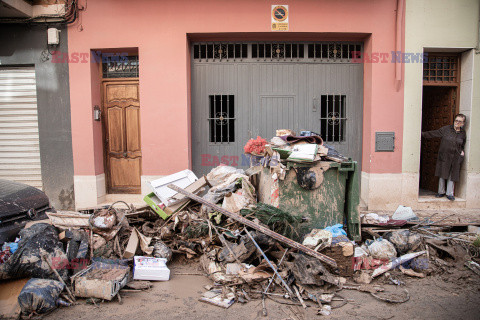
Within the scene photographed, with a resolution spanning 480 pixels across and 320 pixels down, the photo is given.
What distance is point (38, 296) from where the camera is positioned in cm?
319

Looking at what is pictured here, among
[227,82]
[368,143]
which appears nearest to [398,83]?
[368,143]

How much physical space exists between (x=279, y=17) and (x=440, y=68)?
13.4ft

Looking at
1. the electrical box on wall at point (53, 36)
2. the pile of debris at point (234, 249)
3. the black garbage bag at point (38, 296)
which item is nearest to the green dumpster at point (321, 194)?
the pile of debris at point (234, 249)

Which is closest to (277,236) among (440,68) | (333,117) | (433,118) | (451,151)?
(333,117)

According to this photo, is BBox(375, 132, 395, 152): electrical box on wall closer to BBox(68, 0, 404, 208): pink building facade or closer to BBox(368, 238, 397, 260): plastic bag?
BBox(68, 0, 404, 208): pink building facade

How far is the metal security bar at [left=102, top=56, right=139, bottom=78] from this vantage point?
7.36 metres

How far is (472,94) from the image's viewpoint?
702 centimetres

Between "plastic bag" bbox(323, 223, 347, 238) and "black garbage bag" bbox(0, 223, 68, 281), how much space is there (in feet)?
11.5

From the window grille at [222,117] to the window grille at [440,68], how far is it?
4.69 meters

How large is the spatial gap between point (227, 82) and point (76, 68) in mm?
3424

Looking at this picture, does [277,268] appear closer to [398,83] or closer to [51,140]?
[398,83]

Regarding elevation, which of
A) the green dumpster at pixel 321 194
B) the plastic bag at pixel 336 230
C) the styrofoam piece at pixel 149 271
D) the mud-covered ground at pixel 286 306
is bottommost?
the mud-covered ground at pixel 286 306

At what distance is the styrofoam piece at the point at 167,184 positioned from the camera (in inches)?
203

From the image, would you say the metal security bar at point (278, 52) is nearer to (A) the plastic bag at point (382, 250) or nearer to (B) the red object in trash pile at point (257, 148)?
(B) the red object in trash pile at point (257, 148)
